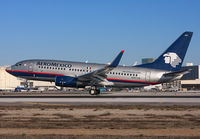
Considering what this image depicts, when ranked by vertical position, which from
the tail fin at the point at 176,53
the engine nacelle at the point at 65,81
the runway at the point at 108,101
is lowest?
the runway at the point at 108,101

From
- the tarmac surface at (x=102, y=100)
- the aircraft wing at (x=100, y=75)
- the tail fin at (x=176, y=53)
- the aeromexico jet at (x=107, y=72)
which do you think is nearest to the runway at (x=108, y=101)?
the tarmac surface at (x=102, y=100)

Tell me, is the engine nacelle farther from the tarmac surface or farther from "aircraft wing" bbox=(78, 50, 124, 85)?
the tarmac surface

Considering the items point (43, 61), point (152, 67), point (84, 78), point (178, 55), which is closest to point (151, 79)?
point (152, 67)

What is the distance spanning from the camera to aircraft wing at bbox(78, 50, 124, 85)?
158ft

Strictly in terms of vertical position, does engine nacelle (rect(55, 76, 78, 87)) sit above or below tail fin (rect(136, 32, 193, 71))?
below

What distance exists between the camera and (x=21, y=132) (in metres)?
15.0

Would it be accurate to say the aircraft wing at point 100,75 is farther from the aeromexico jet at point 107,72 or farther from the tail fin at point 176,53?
the tail fin at point 176,53

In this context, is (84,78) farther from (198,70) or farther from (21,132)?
(198,70)

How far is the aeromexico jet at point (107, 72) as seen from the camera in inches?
2000

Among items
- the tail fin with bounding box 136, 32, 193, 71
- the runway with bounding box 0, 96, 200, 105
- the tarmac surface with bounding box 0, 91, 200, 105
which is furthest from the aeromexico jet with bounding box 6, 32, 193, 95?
the runway with bounding box 0, 96, 200, 105

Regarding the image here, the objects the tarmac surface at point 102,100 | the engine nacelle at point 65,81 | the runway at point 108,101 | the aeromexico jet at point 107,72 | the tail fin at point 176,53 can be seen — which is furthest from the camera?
the tail fin at point 176,53

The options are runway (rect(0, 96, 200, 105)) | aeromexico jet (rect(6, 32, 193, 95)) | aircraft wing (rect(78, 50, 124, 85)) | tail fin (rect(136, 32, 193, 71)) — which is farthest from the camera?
tail fin (rect(136, 32, 193, 71))

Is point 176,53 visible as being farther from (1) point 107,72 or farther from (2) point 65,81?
(2) point 65,81

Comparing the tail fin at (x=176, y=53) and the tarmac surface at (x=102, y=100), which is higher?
the tail fin at (x=176, y=53)
